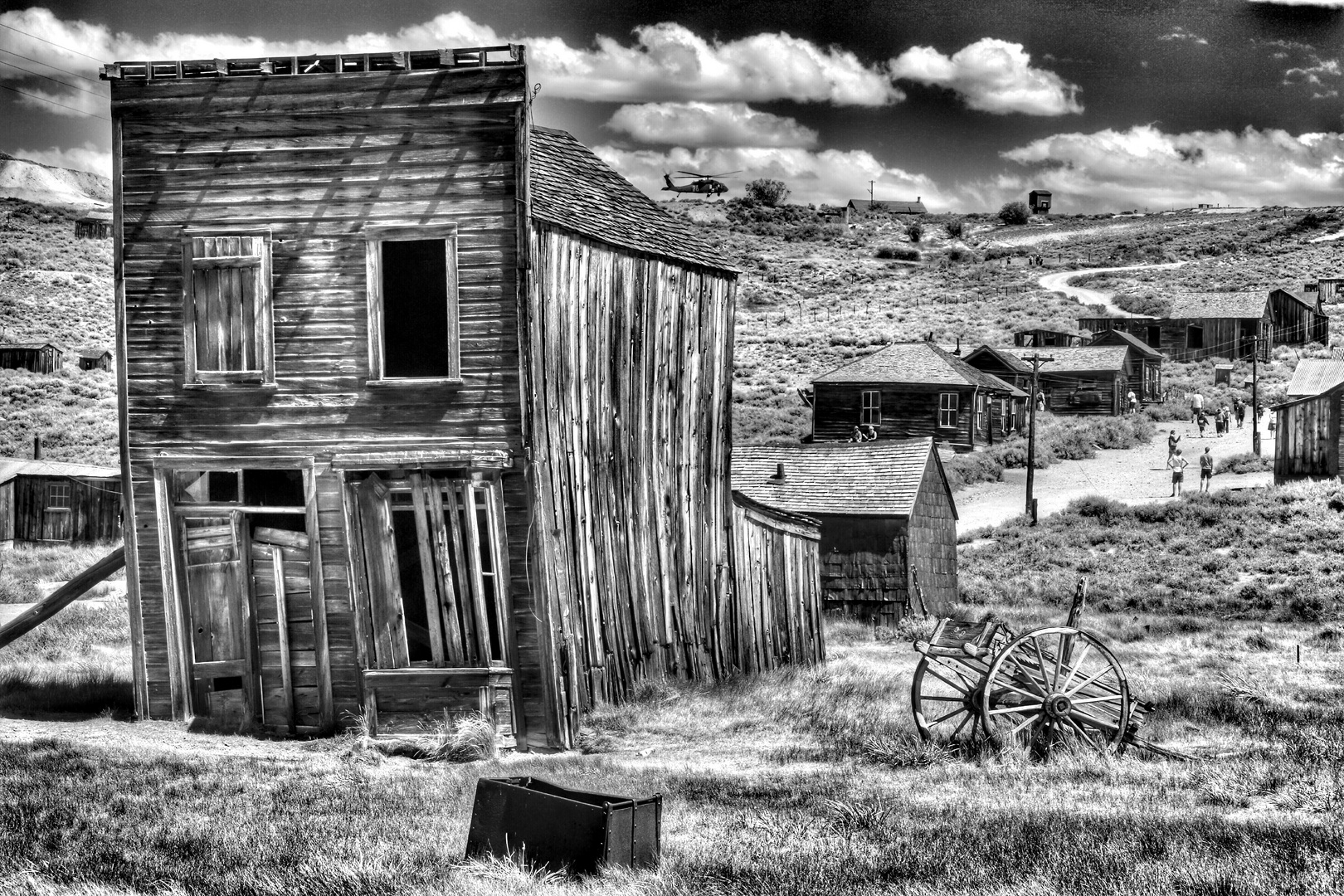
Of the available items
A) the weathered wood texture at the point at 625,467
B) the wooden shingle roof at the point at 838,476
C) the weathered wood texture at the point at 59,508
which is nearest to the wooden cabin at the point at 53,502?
the weathered wood texture at the point at 59,508

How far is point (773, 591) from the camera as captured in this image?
57.3 ft

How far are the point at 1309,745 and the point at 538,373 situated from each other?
7694mm

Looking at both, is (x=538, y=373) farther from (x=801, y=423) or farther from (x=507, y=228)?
(x=801, y=423)

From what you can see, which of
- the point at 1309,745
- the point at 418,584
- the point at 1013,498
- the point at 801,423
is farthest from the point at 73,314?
the point at 1309,745

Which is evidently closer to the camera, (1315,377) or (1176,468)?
(1176,468)

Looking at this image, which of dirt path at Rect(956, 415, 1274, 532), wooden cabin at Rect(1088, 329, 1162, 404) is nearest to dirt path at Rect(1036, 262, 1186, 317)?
wooden cabin at Rect(1088, 329, 1162, 404)

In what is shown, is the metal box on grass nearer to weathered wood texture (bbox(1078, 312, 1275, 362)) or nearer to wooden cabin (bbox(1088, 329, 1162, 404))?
wooden cabin (bbox(1088, 329, 1162, 404))

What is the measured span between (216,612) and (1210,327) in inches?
2565

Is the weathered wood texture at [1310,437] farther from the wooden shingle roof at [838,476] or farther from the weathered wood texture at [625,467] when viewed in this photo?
the weathered wood texture at [625,467]

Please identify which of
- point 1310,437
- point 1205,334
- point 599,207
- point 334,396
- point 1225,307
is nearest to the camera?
point 334,396

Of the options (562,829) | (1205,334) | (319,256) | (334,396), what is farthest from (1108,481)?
(562,829)

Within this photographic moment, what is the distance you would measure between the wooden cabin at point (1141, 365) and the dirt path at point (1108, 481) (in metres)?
8.60

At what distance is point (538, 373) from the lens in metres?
12.6

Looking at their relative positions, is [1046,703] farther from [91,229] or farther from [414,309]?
[91,229]
